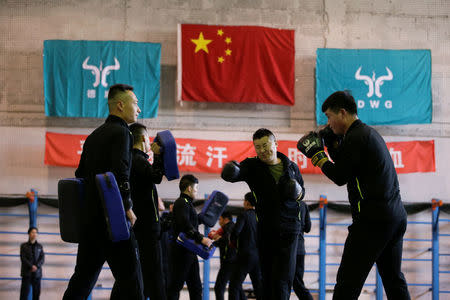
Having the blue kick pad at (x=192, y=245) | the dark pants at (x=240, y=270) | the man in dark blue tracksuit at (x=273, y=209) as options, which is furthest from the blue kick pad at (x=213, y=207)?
the man in dark blue tracksuit at (x=273, y=209)

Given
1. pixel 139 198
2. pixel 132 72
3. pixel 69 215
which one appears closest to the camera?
pixel 69 215

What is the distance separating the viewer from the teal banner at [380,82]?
909 cm

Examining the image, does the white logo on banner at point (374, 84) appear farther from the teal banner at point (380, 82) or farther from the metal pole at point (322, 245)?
the metal pole at point (322, 245)

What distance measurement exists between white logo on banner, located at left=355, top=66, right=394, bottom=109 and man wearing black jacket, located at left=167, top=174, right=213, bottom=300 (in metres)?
4.49

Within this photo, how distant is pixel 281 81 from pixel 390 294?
609 centimetres

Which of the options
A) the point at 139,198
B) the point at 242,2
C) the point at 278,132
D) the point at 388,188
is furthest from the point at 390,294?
the point at 242,2

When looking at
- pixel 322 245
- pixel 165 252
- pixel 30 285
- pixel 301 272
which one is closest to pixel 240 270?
pixel 301 272

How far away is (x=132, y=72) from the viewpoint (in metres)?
9.02

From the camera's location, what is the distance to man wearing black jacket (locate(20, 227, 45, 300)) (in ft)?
26.9

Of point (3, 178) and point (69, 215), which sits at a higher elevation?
point (69, 215)

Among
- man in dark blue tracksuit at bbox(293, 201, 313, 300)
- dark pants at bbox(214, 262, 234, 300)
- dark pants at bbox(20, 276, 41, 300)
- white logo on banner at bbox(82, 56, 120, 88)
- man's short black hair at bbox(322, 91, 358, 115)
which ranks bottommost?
dark pants at bbox(20, 276, 41, 300)

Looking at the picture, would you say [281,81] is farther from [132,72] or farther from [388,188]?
[388,188]

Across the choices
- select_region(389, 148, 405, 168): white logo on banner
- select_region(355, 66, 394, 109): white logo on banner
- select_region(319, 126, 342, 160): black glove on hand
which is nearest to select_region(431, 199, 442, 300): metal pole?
select_region(389, 148, 405, 168): white logo on banner

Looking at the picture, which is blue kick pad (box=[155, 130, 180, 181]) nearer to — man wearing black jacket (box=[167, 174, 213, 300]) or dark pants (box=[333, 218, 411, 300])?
dark pants (box=[333, 218, 411, 300])
